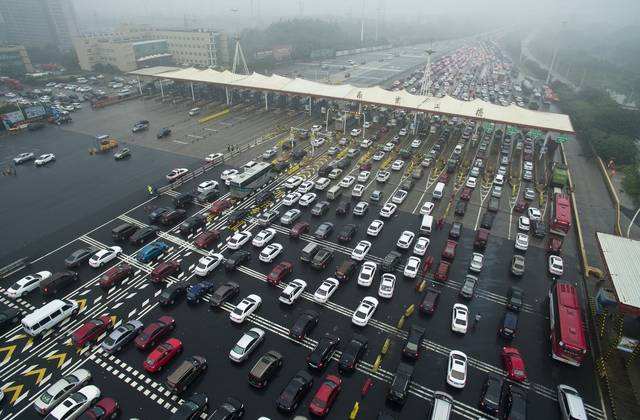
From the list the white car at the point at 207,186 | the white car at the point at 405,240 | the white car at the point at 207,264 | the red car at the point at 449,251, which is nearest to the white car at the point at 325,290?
the white car at the point at 405,240

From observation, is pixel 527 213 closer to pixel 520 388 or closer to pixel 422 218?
pixel 422 218

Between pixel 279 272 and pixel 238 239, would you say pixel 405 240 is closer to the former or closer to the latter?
pixel 279 272

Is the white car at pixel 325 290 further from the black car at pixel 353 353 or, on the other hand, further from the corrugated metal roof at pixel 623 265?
the corrugated metal roof at pixel 623 265

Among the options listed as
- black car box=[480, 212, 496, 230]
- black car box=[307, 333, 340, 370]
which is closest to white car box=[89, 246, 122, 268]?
black car box=[307, 333, 340, 370]

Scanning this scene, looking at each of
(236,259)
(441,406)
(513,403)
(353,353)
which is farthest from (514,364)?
(236,259)

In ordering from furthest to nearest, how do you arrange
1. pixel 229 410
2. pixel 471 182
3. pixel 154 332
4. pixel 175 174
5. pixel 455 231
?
pixel 175 174
pixel 471 182
pixel 455 231
pixel 154 332
pixel 229 410

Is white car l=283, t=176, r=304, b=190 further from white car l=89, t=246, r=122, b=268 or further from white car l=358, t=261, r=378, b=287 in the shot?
white car l=89, t=246, r=122, b=268

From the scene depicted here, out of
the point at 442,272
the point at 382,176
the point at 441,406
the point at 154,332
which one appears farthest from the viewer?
the point at 382,176

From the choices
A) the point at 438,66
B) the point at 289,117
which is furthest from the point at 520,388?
the point at 438,66
